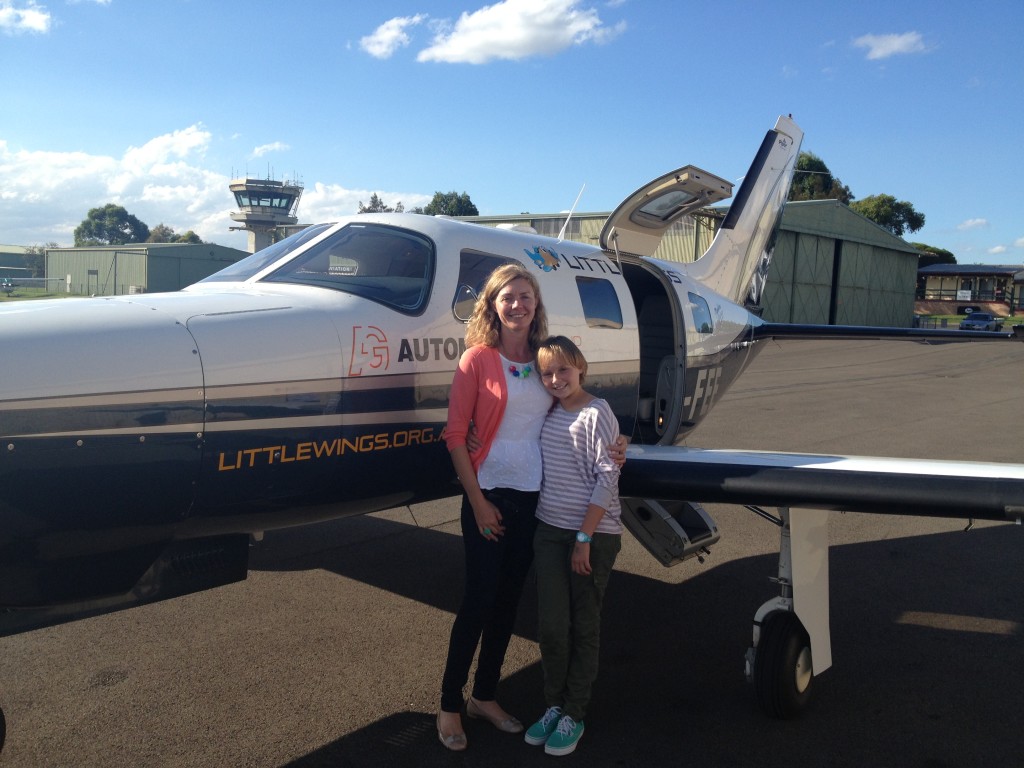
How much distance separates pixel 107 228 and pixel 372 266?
111 meters

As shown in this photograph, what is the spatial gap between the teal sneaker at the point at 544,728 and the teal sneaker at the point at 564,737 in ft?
0.14

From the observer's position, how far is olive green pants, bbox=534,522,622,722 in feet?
11.8

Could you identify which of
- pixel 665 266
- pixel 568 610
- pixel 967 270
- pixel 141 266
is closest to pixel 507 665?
pixel 568 610

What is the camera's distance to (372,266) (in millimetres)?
4293

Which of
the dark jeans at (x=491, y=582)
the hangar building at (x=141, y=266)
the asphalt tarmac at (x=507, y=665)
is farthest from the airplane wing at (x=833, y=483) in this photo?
the hangar building at (x=141, y=266)

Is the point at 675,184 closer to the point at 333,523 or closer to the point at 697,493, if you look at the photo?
the point at 697,493

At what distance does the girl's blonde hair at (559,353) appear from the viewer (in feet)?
11.5

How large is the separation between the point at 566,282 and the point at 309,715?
113 inches

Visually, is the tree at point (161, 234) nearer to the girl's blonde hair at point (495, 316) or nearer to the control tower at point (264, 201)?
the control tower at point (264, 201)

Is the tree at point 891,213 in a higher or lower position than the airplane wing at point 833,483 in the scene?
higher

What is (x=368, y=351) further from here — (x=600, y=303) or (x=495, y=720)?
(x=600, y=303)

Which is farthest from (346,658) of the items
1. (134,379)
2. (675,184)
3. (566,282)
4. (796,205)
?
(796,205)

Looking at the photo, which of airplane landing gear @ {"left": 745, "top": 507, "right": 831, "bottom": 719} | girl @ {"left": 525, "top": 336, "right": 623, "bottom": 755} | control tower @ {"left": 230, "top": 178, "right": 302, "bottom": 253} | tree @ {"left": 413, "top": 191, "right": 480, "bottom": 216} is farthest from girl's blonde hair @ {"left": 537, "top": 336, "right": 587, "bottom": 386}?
tree @ {"left": 413, "top": 191, "right": 480, "bottom": 216}

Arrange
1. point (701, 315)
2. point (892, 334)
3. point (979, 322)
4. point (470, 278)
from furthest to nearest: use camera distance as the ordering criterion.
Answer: point (979, 322)
point (892, 334)
point (701, 315)
point (470, 278)
